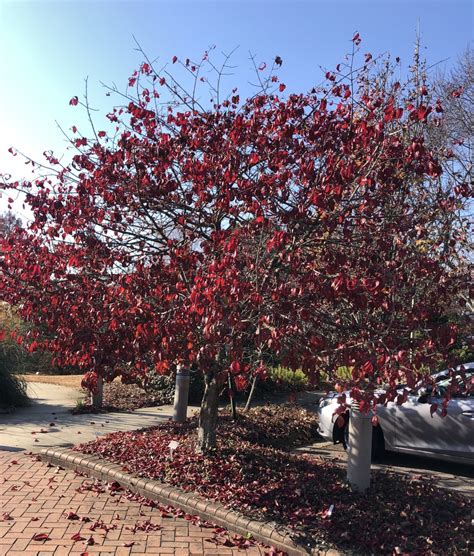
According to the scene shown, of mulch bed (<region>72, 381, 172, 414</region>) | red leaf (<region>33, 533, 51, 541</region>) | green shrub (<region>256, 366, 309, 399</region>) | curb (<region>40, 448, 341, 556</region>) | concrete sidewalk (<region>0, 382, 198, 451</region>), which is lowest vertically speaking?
red leaf (<region>33, 533, 51, 541</region>)

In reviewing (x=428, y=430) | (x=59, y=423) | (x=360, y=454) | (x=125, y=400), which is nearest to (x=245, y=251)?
(x=360, y=454)

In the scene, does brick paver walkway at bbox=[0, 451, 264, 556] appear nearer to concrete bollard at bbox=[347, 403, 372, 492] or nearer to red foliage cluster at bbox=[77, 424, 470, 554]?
red foliage cluster at bbox=[77, 424, 470, 554]

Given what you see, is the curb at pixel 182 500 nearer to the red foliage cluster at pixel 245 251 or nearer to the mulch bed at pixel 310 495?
the mulch bed at pixel 310 495

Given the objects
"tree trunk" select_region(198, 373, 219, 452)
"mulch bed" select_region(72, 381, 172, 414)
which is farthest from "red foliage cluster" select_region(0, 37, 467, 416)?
"mulch bed" select_region(72, 381, 172, 414)

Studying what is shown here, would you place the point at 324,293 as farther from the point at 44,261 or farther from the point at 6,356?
the point at 6,356

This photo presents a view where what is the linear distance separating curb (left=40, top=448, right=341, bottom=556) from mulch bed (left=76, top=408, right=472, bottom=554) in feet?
0.37

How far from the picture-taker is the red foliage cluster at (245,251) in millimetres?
4062

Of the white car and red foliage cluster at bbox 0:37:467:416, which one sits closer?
red foliage cluster at bbox 0:37:467:416

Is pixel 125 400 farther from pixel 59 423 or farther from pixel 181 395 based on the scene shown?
pixel 181 395

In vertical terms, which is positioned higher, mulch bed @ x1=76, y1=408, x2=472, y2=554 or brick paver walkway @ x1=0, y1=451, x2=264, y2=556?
mulch bed @ x1=76, y1=408, x2=472, y2=554

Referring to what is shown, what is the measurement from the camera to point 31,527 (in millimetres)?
4609

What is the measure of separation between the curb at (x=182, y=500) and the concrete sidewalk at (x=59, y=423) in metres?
1.15

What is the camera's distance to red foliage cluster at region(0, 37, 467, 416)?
4.06 m

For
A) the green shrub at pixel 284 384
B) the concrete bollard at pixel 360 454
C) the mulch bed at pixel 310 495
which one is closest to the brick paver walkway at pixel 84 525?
the mulch bed at pixel 310 495
